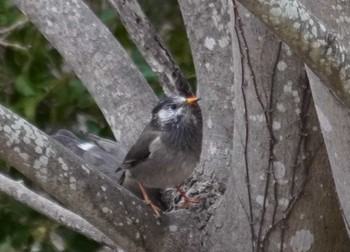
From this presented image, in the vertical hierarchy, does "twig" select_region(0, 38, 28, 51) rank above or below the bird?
above

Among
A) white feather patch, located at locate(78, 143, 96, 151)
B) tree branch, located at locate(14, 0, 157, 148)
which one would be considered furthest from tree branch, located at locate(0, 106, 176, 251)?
white feather patch, located at locate(78, 143, 96, 151)

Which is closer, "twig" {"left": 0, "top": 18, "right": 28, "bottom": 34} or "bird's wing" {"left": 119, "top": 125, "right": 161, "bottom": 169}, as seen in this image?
"bird's wing" {"left": 119, "top": 125, "right": 161, "bottom": 169}

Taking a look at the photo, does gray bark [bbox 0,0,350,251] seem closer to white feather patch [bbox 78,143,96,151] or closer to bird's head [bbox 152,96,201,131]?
bird's head [bbox 152,96,201,131]

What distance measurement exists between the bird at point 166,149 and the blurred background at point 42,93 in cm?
59

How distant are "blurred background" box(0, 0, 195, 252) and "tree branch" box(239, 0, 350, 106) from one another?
8.17 ft

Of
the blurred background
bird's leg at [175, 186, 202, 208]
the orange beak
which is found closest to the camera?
bird's leg at [175, 186, 202, 208]

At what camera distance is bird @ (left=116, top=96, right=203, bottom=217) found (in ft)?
14.9

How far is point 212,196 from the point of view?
13.9 feet

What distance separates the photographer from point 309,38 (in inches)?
108

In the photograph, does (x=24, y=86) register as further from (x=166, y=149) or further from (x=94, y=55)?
(x=166, y=149)

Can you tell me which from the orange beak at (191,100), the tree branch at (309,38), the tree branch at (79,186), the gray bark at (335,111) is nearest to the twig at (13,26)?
the orange beak at (191,100)

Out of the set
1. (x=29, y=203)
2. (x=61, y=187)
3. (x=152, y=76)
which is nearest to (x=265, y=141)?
(x=61, y=187)

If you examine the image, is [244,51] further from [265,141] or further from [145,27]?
[145,27]

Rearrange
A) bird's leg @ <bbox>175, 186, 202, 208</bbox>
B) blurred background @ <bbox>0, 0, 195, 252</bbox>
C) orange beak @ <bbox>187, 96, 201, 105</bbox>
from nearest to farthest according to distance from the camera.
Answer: bird's leg @ <bbox>175, 186, 202, 208</bbox>, orange beak @ <bbox>187, 96, 201, 105</bbox>, blurred background @ <bbox>0, 0, 195, 252</bbox>
